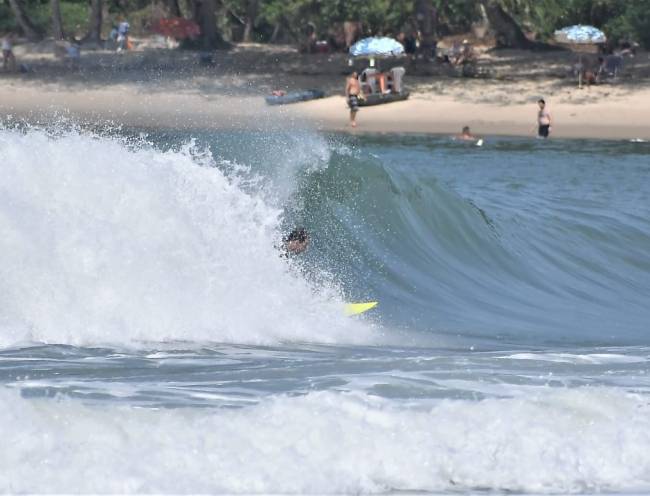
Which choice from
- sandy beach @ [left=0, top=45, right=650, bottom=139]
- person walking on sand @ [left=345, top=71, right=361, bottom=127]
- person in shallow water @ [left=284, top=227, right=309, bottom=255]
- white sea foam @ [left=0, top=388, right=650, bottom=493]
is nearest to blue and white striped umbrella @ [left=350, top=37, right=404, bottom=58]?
sandy beach @ [left=0, top=45, right=650, bottom=139]

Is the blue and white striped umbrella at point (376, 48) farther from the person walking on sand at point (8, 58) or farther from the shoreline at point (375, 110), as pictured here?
the person walking on sand at point (8, 58)

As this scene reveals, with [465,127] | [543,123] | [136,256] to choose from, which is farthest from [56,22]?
[136,256]

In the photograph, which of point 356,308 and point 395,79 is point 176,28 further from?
point 356,308

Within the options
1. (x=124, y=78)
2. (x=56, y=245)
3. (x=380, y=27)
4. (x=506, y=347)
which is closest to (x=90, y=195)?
(x=56, y=245)

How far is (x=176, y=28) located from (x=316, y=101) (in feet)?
22.4

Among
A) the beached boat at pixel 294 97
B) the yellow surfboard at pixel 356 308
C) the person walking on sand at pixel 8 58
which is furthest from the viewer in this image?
the person walking on sand at pixel 8 58

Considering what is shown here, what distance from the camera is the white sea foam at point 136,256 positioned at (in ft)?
29.2

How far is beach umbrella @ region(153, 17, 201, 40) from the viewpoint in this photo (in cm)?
3822

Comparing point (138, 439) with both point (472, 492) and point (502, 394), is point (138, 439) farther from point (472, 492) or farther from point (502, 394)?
point (502, 394)

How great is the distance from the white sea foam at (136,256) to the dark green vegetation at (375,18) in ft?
90.9

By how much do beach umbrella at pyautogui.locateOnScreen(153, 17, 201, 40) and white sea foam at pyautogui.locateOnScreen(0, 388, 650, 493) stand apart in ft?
108

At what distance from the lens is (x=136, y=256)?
964 cm

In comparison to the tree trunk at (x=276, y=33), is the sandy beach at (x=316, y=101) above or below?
below

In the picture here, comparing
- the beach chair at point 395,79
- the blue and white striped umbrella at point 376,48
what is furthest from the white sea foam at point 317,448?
the blue and white striped umbrella at point 376,48
